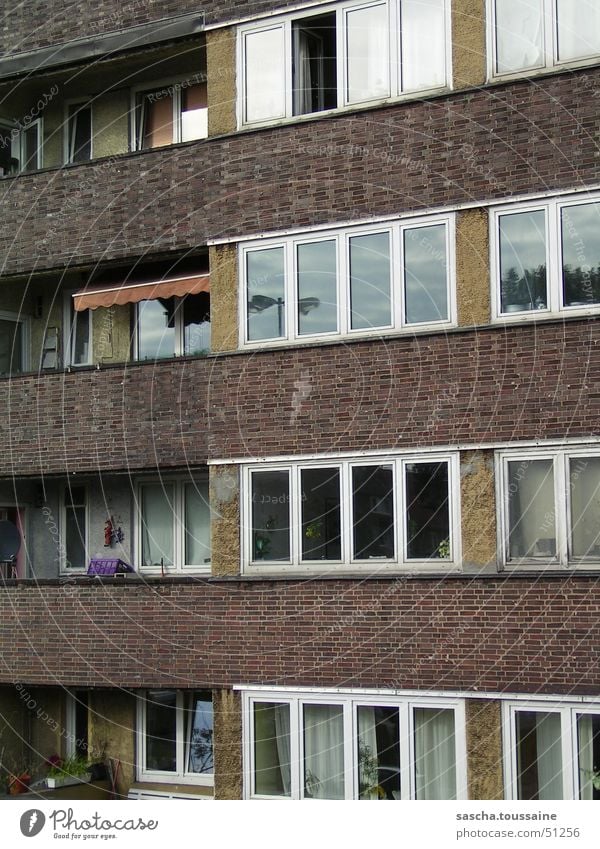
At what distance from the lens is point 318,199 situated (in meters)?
16.5

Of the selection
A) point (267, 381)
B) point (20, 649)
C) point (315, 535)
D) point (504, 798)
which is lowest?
point (504, 798)

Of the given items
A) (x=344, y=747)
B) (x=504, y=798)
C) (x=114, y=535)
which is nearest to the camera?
(x=504, y=798)

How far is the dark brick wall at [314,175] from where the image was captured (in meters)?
15.1

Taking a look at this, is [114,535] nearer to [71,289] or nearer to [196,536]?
[196,536]

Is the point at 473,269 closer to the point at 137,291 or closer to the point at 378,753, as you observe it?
the point at 137,291

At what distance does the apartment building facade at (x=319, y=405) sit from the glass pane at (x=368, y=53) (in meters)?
0.05

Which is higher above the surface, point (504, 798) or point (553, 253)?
point (553, 253)

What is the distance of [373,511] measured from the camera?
15.9 m

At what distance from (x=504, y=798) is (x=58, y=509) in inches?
327

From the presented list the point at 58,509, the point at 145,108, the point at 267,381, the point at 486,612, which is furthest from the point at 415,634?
the point at 145,108

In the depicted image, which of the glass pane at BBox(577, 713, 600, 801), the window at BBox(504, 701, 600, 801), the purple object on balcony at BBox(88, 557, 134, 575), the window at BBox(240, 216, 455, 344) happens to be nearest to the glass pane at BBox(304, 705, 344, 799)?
the window at BBox(504, 701, 600, 801)

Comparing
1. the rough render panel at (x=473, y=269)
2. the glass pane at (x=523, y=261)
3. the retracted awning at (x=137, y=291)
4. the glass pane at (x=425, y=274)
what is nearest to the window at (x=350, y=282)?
the glass pane at (x=425, y=274)

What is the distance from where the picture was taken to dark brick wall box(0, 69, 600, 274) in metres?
15.1

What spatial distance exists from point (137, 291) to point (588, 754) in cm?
826
